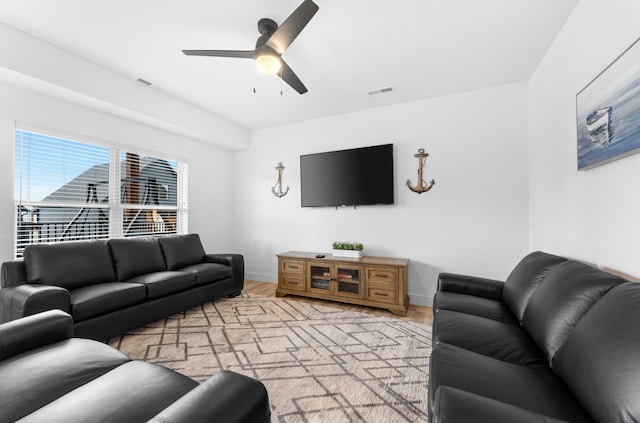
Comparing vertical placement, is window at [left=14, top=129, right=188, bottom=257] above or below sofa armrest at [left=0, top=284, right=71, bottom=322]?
above

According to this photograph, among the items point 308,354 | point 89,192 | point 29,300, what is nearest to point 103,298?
point 29,300

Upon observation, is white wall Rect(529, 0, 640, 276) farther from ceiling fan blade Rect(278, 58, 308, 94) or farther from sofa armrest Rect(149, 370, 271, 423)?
ceiling fan blade Rect(278, 58, 308, 94)

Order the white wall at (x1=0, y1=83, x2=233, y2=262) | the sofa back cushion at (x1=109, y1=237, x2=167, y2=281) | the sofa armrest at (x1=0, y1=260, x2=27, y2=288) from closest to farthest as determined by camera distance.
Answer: the sofa armrest at (x1=0, y1=260, x2=27, y2=288)
the white wall at (x1=0, y1=83, x2=233, y2=262)
the sofa back cushion at (x1=109, y1=237, x2=167, y2=281)

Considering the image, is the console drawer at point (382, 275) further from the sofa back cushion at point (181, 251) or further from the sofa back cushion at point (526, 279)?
the sofa back cushion at point (181, 251)

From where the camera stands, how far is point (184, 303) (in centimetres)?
299

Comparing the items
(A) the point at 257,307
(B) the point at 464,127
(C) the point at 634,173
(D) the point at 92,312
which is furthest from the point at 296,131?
(C) the point at 634,173

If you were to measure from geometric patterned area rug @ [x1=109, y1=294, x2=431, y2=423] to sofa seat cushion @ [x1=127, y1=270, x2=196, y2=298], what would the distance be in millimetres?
336

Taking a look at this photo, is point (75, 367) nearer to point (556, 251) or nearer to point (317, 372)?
point (317, 372)

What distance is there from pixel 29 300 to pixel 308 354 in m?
2.15

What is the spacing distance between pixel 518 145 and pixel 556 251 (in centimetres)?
139

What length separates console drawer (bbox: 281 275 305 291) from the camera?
373cm

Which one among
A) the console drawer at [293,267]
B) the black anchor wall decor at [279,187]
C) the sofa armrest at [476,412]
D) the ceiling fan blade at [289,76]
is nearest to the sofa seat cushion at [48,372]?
the sofa armrest at [476,412]

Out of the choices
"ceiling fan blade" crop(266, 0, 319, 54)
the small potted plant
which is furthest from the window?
"ceiling fan blade" crop(266, 0, 319, 54)

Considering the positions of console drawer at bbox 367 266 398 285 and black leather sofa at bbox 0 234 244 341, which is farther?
console drawer at bbox 367 266 398 285
